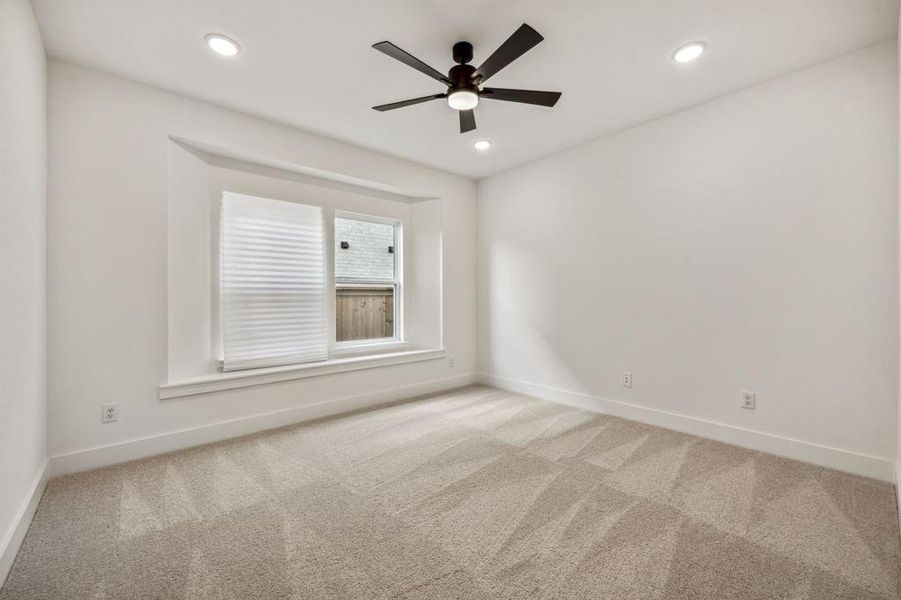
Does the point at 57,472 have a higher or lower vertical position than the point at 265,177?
lower

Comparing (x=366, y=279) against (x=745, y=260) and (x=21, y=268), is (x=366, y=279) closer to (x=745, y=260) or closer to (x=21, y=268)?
(x=21, y=268)

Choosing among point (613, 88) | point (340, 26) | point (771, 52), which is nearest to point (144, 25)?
point (340, 26)

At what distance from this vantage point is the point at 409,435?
3080 mm

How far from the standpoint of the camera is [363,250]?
437cm

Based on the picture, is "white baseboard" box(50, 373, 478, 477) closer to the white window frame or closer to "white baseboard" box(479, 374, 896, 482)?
the white window frame

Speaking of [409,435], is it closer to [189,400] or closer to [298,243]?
[189,400]

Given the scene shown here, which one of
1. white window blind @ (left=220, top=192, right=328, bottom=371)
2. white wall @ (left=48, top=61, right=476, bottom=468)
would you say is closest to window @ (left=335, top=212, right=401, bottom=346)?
white window blind @ (left=220, top=192, right=328, bottom=371)

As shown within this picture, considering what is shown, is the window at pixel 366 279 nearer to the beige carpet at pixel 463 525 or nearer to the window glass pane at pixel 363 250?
the window glass pane at pixel 363 250

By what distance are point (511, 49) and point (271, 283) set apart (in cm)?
275

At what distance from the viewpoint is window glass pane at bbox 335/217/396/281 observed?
13.7 ft

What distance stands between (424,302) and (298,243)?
5.41 ft

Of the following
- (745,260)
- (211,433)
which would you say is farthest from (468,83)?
(211,433)

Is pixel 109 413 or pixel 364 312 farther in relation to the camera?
pixel 364 312

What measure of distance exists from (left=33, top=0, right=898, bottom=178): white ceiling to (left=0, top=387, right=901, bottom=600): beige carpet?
2629 mm
